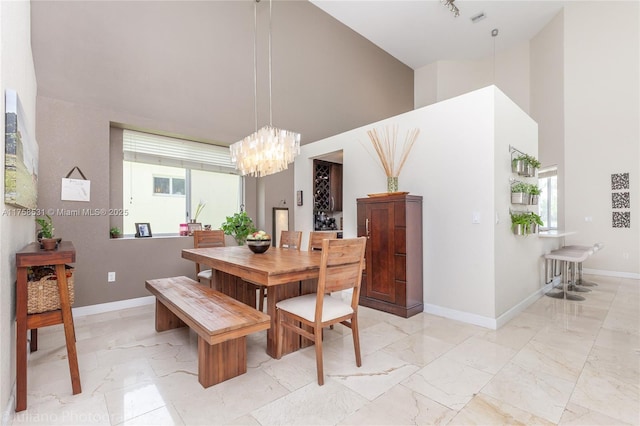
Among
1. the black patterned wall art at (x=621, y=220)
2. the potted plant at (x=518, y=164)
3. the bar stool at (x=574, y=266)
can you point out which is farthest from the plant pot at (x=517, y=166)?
the black patterned wall art at (x=621, y=220)

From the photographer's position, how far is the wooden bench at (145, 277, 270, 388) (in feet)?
5.94

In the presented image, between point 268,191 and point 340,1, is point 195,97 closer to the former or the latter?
point 268,191

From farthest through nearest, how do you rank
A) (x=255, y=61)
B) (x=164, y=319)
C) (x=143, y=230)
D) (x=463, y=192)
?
(x=255, y=61)
(x=143, y=230)
(x=463, y=192)
(x=164, y=319)

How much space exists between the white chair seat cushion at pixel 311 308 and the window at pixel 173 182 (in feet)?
9.63

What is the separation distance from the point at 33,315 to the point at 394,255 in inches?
122

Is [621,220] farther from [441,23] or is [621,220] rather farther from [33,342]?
[33,342]

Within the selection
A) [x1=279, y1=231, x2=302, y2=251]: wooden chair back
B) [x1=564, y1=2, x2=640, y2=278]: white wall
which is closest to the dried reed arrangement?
[x1=279, y1=231, x2=302, y2=251]: wooden chair back

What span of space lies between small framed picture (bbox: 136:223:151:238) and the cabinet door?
3062 mm

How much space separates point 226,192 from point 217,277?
2154 mm

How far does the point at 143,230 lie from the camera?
405 cm

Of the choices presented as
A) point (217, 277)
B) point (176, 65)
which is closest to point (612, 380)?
point (217, 277)

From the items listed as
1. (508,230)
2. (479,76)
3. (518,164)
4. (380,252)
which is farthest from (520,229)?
(479,76)

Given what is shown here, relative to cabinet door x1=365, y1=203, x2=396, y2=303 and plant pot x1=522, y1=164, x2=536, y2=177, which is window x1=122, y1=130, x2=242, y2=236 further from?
plant pot x1=522, y1=164, x2=536, y2=177

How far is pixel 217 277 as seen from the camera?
321 cm
